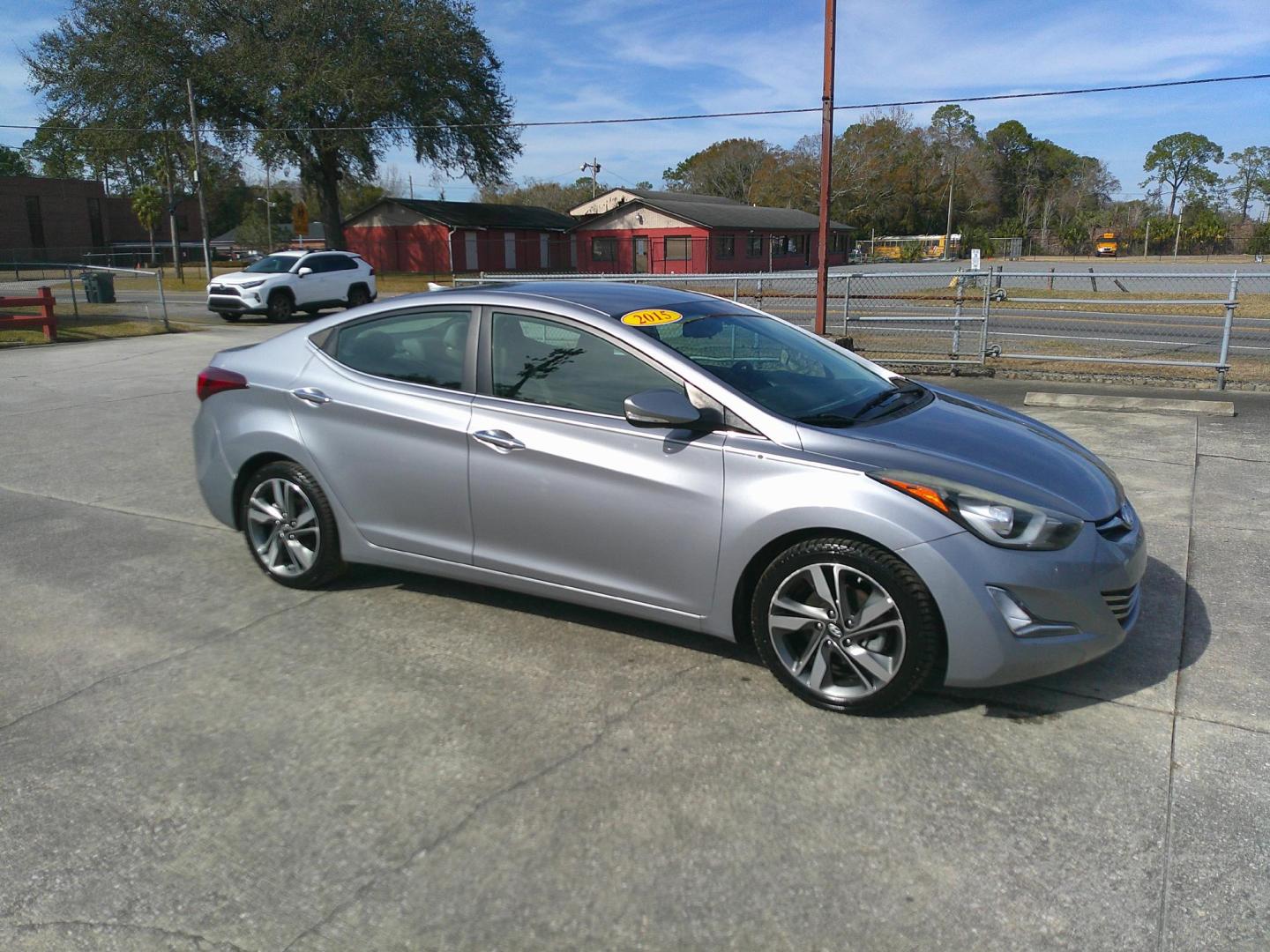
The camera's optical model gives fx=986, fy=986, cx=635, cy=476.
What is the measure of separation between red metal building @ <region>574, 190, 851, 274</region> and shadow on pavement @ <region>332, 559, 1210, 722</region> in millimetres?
48232

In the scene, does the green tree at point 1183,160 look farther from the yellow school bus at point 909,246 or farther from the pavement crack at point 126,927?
the pavement crack at point 126,927

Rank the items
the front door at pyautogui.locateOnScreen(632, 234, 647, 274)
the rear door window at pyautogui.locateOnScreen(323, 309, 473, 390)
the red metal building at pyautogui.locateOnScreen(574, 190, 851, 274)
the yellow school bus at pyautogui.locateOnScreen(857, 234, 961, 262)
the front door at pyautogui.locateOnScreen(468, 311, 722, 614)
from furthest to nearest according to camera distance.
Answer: the yellow school bus at pyautogui.locateOnScreen(857, 234, 961, 262) < the front door at pyautogui.locateOnScreen(632, 234, 647, 274) < the red metal building at pyautogui.locateOnScreen(574, 190, 851, 274) < the rear door window at pyautogui.locateOnScreen(323, 309, 473, 390) < the front door at pyautogui.locateOnScreen(468, 311, 722, 614)

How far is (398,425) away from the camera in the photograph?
4578 millimetres

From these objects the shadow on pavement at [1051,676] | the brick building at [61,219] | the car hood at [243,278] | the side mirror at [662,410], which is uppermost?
the brick building at [61,219]

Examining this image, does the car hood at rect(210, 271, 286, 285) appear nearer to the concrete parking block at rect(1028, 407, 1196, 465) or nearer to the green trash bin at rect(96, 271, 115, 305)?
the green trash bin at rect(96, 271, 115, 305)

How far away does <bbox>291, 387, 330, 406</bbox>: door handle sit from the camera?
15.8ft

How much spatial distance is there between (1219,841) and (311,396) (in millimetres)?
4122

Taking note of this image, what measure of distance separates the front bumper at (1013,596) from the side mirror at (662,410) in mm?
968

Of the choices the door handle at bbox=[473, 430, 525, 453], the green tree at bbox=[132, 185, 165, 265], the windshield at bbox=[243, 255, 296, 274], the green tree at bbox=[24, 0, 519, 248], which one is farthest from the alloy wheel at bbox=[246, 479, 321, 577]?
the green tree at bbox=[132, 185, 165, 265]

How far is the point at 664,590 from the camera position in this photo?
4000 mm

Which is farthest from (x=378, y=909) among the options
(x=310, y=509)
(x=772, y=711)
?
(x=310, y=509)

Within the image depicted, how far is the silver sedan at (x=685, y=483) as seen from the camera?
3.54m

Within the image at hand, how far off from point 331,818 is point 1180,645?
141 inches

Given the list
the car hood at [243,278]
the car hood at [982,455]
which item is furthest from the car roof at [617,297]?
the car hood at [243,278]
